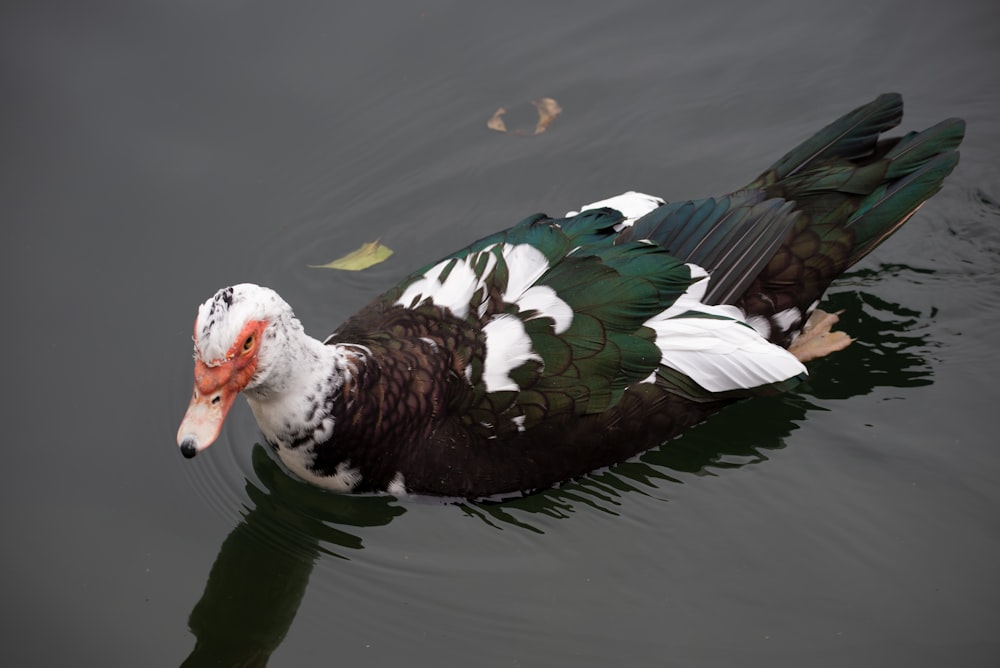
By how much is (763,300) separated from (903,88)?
2.66 m

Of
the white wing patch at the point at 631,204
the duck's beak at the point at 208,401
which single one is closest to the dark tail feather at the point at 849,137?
the white wing patch at the point at 631,204

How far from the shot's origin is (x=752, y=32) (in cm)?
803

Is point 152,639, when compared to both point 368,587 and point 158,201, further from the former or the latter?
point 158,201

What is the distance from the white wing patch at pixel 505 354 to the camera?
5.39 meters

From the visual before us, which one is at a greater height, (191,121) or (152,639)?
(191,121)

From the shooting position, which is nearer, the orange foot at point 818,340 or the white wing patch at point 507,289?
the white wing patch at point 507,289

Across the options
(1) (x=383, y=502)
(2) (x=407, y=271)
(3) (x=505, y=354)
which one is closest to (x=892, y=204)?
(3) (x=505, y=354)

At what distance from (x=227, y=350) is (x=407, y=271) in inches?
82.6

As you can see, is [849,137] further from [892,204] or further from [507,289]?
[507,289]

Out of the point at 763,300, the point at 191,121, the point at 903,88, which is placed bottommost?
the point at 763,300

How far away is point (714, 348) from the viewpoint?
558 cm

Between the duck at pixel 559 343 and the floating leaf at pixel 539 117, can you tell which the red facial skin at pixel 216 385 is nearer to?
the duck at pixel 559 343

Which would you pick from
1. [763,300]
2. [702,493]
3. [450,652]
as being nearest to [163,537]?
[450,652]

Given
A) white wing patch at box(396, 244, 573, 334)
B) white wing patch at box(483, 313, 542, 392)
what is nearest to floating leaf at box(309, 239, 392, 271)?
white wing patch at box(396, 244, 573, 334)
